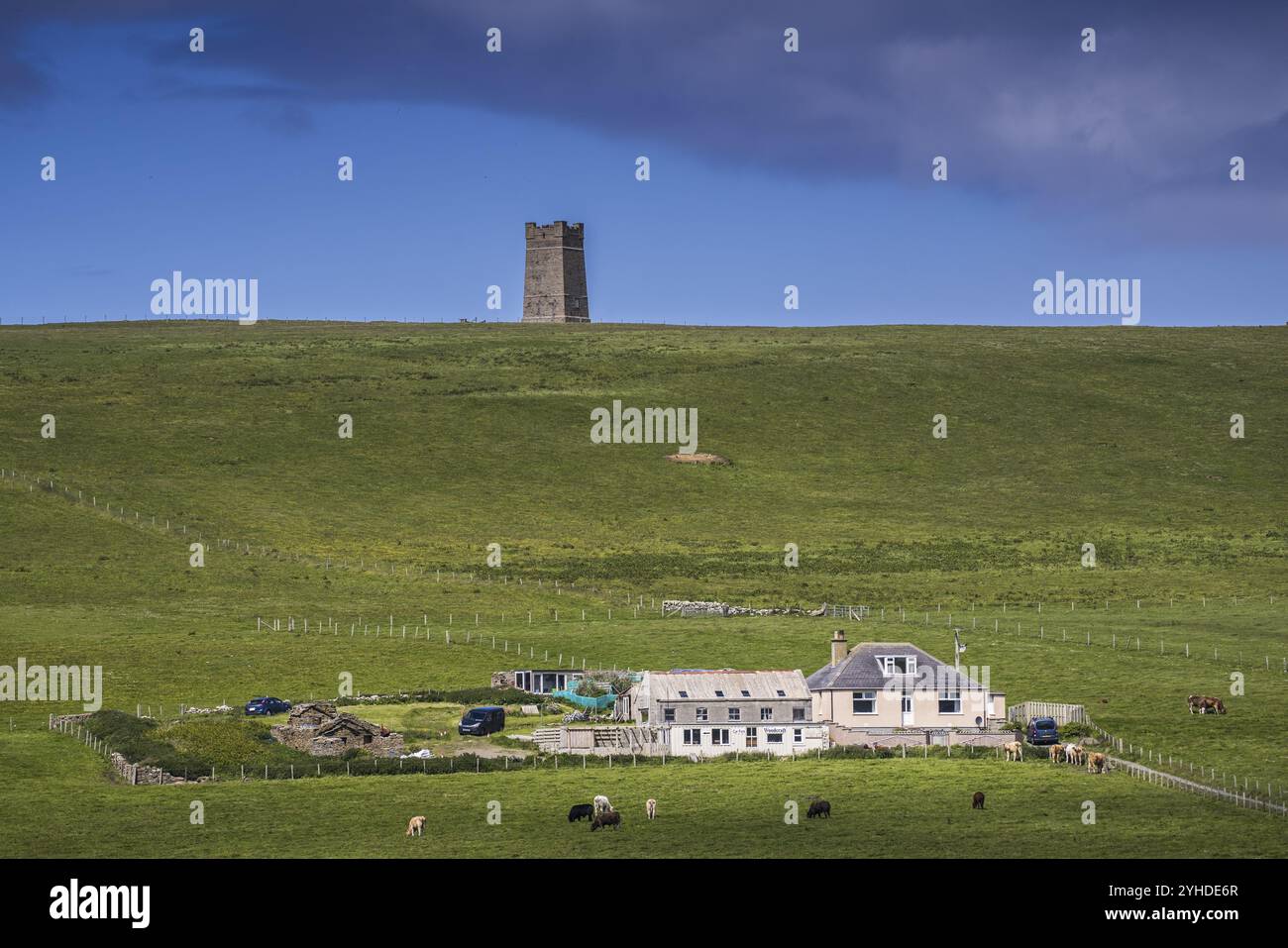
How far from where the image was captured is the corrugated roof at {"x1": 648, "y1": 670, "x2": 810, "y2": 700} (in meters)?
62.6

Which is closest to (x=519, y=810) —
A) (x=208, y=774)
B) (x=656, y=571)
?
(x=208, y=774)

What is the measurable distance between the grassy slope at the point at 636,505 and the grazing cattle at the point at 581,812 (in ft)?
10.4

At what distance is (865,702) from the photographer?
65000 millimetres

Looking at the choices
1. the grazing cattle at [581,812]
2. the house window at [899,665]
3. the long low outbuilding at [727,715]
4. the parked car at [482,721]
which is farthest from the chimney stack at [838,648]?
the grazing cattle at [581,812]

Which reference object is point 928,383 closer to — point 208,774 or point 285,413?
point 285,413

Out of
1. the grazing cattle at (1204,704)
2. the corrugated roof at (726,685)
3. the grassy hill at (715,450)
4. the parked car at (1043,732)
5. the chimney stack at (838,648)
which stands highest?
the grassy hill at (715,450)

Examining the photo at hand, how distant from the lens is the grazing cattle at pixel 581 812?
4922cm

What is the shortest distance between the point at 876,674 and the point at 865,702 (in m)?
1.11

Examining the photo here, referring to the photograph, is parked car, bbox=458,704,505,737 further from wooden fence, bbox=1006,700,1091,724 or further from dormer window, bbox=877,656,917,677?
wooden fence, bbox=1006,700,1091,724

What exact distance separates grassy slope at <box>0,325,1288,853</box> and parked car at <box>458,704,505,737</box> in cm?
984

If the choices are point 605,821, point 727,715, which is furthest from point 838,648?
point 605,821

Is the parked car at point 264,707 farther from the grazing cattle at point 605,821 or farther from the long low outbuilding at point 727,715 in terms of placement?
the grazing cattle at point 605,821

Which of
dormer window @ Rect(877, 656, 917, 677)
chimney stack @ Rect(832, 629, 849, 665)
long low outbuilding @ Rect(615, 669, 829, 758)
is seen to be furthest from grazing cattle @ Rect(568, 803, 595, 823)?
chimney stack @ Rect(832, 629, 849, 665)

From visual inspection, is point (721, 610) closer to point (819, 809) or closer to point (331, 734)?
point (331, 734)
